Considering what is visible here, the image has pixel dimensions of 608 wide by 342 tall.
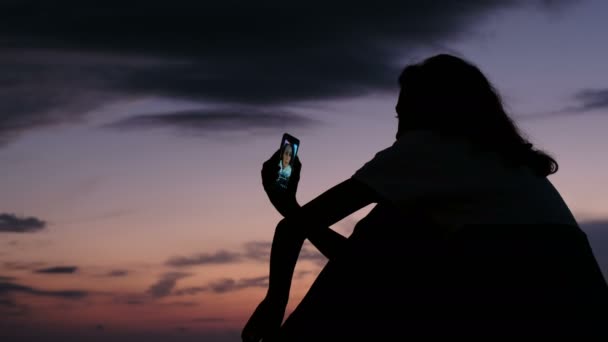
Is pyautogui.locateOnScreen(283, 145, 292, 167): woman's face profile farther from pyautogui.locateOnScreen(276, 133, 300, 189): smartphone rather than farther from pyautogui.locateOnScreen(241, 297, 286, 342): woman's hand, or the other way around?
pyautogui.locateOnScreen(241, 297, 286, 342): woman's hand

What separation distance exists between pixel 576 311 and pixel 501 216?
58 centimetres

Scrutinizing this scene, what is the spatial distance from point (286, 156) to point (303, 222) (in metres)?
1.28

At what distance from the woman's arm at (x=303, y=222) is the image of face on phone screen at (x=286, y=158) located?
1067 mm

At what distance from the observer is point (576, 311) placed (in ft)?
15.3

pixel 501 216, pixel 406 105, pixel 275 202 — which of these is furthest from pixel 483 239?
pixel 275 202

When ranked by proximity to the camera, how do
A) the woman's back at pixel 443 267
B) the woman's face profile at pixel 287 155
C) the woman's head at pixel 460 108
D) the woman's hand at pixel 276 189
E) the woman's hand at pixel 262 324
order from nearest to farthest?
the woman's back at pixel 443 267
the woman's hand at pixel 262 324
the woman's head at pixel 460 108
the woman's hand at pixel 276 189
the woman's face profile at pixel 287 155

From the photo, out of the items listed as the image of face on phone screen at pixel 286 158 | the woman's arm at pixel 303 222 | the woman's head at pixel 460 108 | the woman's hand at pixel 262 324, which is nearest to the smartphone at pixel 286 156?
the image of face on phone screen at pixel 286 158

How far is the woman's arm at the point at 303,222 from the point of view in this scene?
459cm

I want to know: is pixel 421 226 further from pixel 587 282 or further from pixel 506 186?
pixel 587 282

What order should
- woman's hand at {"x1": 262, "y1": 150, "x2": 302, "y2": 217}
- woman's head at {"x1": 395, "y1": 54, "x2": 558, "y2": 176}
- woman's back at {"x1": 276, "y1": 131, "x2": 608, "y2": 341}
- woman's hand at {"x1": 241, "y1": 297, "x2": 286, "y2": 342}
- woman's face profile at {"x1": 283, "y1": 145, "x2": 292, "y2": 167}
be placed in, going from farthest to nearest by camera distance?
woman's face profile at {"x1": 283, "y1": 145, "x2": 292, "y2": 167} → woman's hand at {"x1": 262, "y1": 150, "x2": 302, "y2": 217} → woman's head at {"x1": 395, "y1": 54, "x2": 558, "y2": 176} → woman's hand at {"x1": 241, "y1": 297, "x2": 286, "y2": 342} → woman's back at {"x1": 276, "y1": 131, "x2": 608, "y2": 341}

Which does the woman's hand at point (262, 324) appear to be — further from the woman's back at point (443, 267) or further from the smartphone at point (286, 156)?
the smartphone at point (286, 156)

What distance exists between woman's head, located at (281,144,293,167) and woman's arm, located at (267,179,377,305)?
44.3 inches

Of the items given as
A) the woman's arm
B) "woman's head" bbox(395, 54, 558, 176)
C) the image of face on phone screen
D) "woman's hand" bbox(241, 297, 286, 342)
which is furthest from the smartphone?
"woman's hand" bbox(241, 297, 286, 342)

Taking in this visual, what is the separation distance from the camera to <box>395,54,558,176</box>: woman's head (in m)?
4.95
